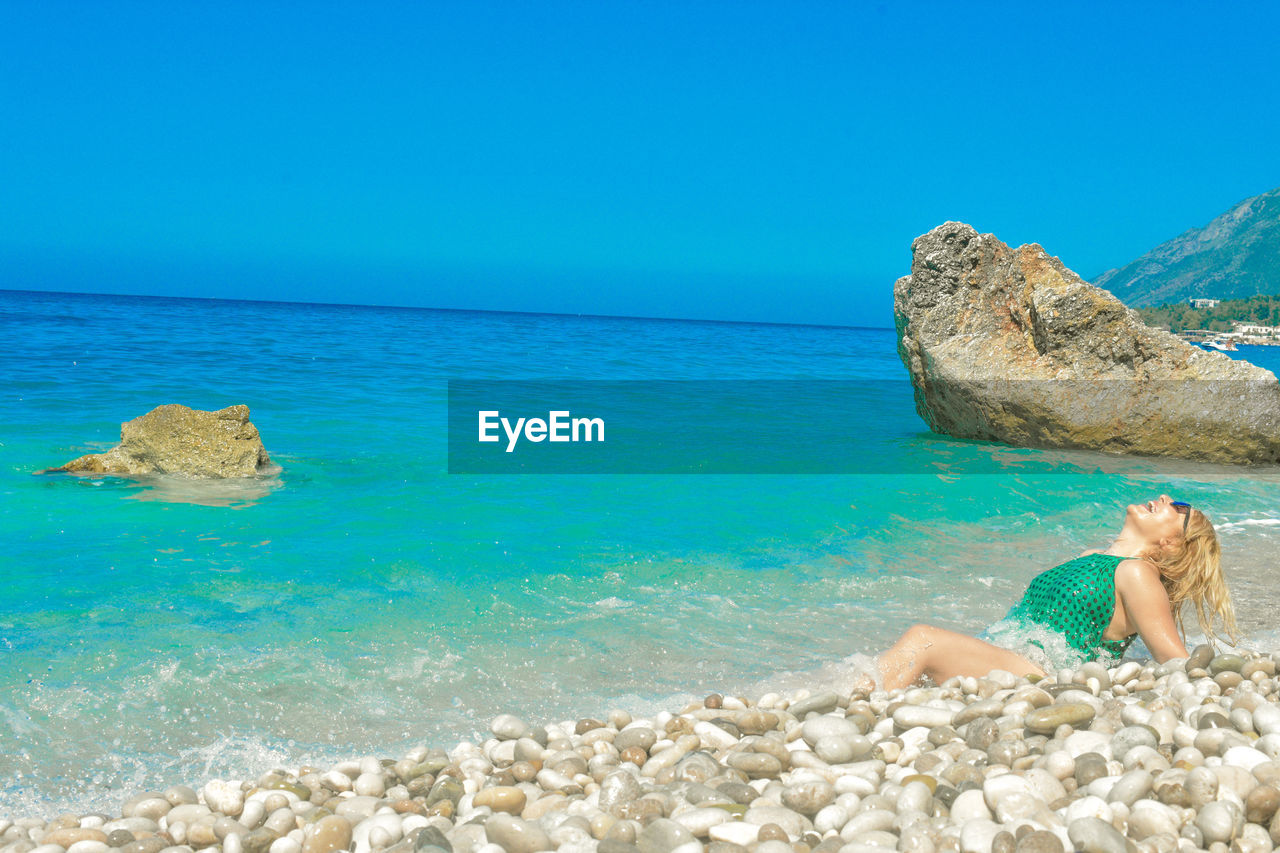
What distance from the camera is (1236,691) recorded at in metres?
3.92

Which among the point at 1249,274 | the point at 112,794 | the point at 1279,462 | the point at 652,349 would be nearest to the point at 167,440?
the point at 112,794

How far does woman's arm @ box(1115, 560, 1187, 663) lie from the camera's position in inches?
189

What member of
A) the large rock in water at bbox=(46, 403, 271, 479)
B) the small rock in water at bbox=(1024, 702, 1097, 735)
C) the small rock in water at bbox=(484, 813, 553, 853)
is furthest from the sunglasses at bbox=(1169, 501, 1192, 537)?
the large rock in water at bbox=(46, 403, 271, 479)

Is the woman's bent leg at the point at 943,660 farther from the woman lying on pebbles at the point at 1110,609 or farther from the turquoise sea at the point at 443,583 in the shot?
the turquoise sea at the point at 443,583

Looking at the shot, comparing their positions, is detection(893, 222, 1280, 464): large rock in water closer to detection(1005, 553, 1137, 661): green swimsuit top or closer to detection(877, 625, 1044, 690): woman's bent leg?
detection(1005, 553, 1137, 661): green swimsuit top

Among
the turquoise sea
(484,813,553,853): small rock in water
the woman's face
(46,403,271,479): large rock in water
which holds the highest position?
the woman's face

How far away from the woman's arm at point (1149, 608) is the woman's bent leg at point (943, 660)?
23.1 inches

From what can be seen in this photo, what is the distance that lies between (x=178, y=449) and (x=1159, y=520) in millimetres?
9648

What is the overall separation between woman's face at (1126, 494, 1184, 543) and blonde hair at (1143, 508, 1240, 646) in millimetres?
60

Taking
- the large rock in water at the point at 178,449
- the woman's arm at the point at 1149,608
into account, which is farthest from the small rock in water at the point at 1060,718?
the large rock in water at the point at 178,449

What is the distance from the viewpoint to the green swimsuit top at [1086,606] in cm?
507

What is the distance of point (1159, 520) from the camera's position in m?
5.13
